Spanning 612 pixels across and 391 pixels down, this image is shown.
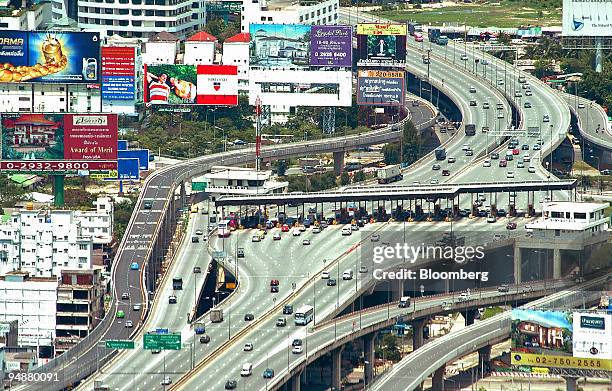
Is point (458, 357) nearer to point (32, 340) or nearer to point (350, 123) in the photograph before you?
point (32, 340)

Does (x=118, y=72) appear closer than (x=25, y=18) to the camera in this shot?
Yes

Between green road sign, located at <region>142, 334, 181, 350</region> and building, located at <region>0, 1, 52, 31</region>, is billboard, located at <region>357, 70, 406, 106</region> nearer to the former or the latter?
building, located at <region>0, 1, 52, 31</region>

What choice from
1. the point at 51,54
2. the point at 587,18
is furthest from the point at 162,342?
the point at 587,18

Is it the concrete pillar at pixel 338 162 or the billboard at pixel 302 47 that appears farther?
the billboard at pixel 302 47

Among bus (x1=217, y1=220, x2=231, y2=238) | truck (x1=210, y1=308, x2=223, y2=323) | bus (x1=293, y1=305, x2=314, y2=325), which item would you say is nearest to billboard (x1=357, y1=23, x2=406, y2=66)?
bus (x1=217, y1=220, x2=231, y2=238)

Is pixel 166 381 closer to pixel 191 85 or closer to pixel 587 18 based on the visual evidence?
pixel 191 85

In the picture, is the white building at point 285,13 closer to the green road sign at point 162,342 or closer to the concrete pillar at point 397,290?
the concrete pillar at point 397,290

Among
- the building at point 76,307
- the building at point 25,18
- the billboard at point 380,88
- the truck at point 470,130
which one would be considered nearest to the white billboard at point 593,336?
the building at point 76,307
